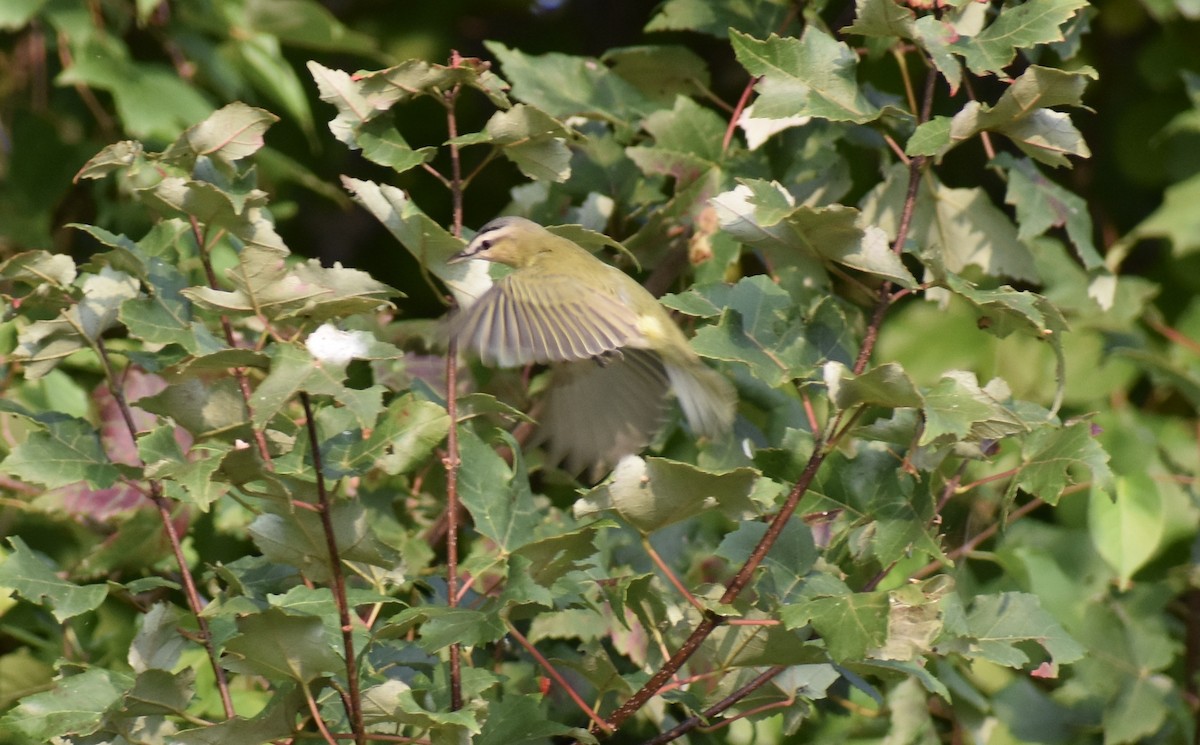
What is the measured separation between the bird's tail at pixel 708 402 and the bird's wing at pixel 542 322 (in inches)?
2.9

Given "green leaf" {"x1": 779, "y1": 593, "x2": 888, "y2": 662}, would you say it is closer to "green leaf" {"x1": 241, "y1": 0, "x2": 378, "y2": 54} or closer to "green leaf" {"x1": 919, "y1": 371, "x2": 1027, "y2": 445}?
"green leaf" {"x1": 919, "y1": 371, "x2": 1027, "y2": 445}

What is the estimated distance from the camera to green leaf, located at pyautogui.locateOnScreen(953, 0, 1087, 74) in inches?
40.9

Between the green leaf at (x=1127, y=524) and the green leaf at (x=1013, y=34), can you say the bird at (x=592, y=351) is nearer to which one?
the green leaf at (x=1013, y=34)

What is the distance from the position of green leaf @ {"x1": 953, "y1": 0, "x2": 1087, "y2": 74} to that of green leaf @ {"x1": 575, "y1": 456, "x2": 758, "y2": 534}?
36 cm

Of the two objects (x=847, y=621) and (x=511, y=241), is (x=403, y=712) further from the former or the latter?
(x=511, y=241)

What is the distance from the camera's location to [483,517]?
108cm

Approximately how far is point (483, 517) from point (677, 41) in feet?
5.67

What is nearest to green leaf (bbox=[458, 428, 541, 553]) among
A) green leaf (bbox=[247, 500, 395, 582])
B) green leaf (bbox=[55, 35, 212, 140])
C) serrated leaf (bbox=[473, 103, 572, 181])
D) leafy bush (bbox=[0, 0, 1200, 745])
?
leafy bush (bbox=[0, 0, 1200, 745])

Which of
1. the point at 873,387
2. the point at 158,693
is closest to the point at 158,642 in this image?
the point at 158,693

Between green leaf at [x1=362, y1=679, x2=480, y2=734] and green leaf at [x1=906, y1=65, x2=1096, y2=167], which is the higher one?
green leaf at [x1=906, y1=65, x2=1096, y2=167]

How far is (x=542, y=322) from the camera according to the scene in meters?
1.35

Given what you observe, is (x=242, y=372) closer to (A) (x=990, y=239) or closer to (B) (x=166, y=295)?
(B) (x=166, y=295)

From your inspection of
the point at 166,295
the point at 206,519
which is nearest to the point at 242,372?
the point at 166,295

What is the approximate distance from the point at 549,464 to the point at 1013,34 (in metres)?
0.63
